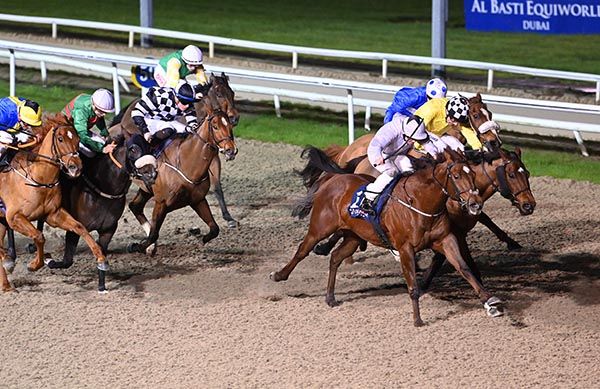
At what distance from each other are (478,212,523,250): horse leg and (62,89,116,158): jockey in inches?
127

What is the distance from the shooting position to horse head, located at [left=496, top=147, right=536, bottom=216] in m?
9.13

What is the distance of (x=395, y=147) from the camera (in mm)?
9773

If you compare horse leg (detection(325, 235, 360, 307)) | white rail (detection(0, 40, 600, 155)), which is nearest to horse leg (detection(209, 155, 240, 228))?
horse leg (detection(325, 235, 360, 307))

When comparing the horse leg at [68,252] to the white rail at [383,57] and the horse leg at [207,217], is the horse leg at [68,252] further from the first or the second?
the white rail at [383,57]

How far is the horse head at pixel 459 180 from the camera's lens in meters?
8.78

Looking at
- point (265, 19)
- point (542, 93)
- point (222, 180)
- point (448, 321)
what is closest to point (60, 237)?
point (222, 180)

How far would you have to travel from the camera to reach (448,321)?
9.16 metres

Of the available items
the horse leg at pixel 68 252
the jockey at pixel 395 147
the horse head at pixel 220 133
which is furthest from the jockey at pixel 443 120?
the horse leg at pixel 68 252

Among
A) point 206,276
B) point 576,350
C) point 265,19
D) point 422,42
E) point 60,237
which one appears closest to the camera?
point 576,350

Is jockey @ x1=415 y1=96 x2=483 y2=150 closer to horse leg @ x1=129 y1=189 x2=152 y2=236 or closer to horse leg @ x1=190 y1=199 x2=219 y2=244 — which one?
horse leg @ x1=190 y1=199 x2=219 y2=244

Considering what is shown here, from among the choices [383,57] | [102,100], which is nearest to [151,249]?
[102,100]

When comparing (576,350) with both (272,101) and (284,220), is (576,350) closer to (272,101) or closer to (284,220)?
(284,220)

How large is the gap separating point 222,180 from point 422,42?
9766 millimetres

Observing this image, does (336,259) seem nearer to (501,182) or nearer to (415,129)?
(415,129)
